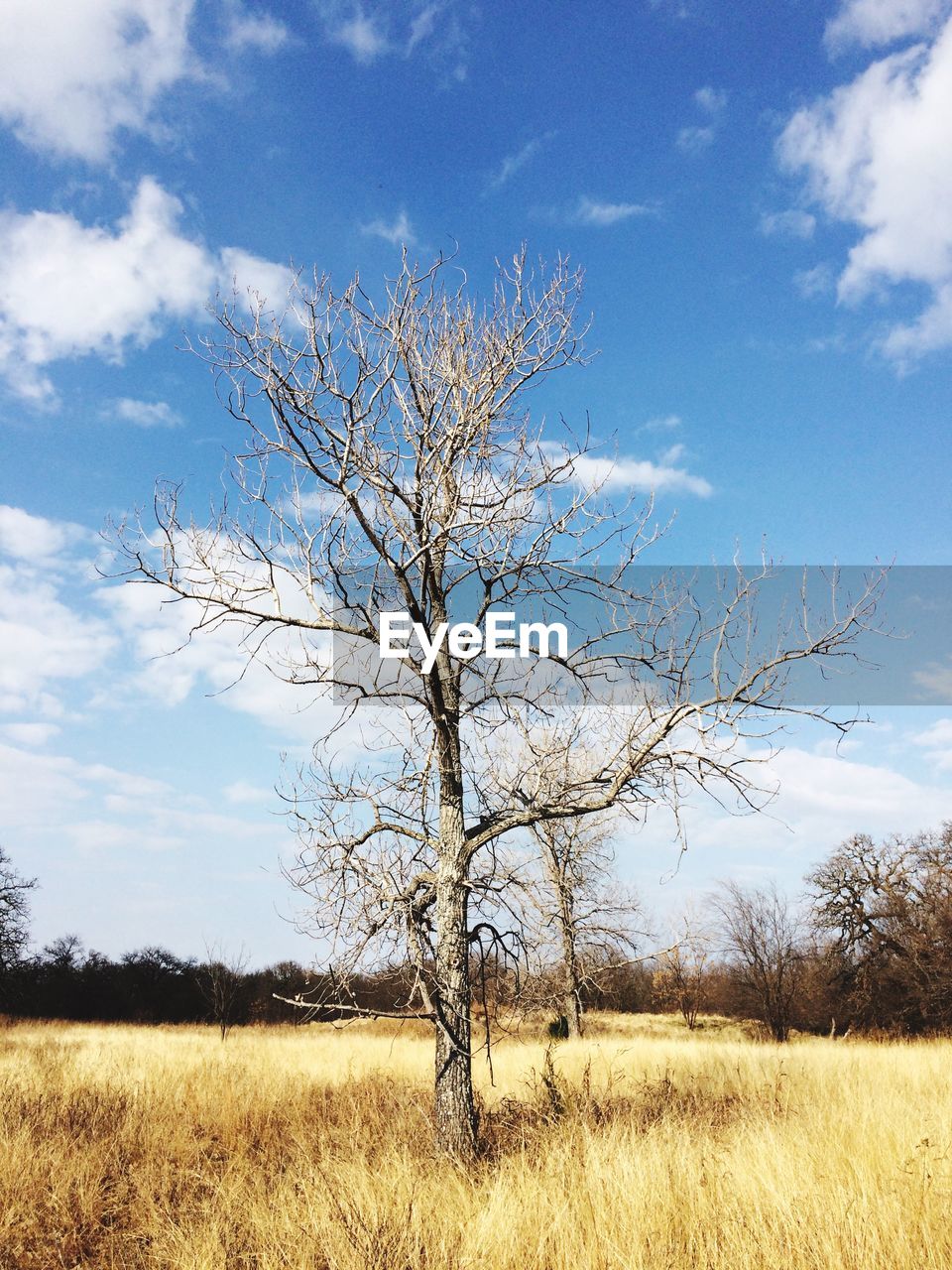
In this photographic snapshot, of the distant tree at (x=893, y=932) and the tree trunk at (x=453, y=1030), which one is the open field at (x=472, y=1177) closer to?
the tree trunk at (x=453, y=1030)

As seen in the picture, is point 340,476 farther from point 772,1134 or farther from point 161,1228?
point 772,1134

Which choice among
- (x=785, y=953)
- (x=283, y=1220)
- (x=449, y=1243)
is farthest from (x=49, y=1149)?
(x=785, y=953)

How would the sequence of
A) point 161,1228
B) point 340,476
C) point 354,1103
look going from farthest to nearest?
point 354,1103 < point 340,476 < point 161,1228

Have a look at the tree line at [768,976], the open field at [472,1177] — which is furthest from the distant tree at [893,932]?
the open field at [472,1177]

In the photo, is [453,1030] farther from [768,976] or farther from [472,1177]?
[768,976]

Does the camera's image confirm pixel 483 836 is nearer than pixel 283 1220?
No

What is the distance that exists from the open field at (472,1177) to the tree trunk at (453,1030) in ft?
0.86

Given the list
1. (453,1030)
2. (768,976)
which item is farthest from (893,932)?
(453,1030)

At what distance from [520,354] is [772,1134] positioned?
6.84 m

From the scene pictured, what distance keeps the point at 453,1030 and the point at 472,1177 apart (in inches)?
36.7

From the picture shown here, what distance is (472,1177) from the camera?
5477 millimetres

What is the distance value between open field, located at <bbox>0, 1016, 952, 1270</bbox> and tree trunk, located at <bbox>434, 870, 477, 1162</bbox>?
0.26 meters

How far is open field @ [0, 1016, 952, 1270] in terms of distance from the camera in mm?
4094

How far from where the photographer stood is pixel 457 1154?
581cm
